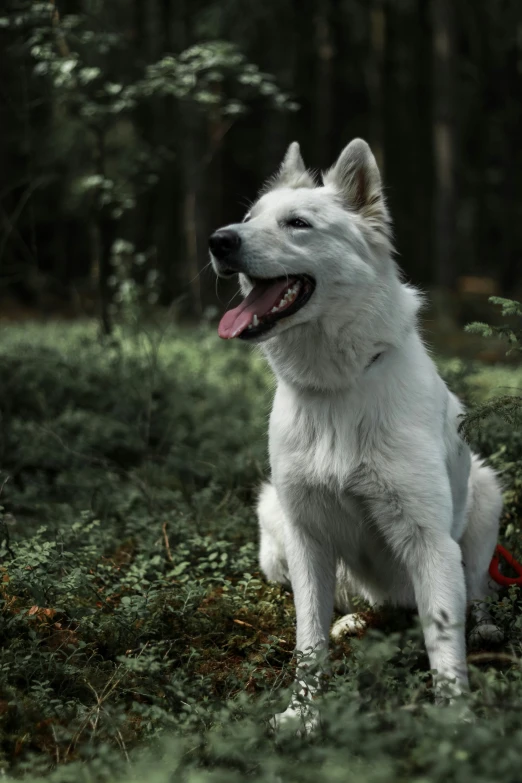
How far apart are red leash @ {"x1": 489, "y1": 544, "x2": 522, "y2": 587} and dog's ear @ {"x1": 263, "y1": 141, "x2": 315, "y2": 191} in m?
2.19

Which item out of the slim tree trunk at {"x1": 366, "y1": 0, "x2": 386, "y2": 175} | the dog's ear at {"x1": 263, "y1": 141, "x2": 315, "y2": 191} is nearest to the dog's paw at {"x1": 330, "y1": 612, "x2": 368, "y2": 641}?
the dog's ear at {"x1": 263, "y1": 141, "x2": 315, "y2": 191}

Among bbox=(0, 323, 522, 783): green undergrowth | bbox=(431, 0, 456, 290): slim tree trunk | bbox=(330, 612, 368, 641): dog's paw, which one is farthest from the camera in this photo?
bbox=(431, 0, 456, 290): slim tree trunk

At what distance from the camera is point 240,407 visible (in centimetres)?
867

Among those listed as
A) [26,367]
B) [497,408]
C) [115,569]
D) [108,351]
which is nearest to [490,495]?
[497,408]

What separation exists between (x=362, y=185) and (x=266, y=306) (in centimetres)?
82

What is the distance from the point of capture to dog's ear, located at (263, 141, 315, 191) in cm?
427

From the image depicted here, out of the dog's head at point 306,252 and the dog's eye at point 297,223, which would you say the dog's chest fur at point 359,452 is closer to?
the dog's head at point 306,252

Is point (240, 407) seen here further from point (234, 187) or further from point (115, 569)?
point (234, 187)

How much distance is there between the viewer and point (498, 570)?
4469 millimetres

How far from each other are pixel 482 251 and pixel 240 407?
27936mm

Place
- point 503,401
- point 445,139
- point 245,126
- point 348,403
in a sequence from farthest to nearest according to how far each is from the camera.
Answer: point 245,126
point 445,139
point 348,403
point 503,401

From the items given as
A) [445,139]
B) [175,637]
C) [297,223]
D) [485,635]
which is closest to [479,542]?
[485,635]

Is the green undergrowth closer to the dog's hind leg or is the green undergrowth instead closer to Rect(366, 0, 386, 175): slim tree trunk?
the dog's hind leg

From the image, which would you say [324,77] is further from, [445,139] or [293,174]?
[293,174]
